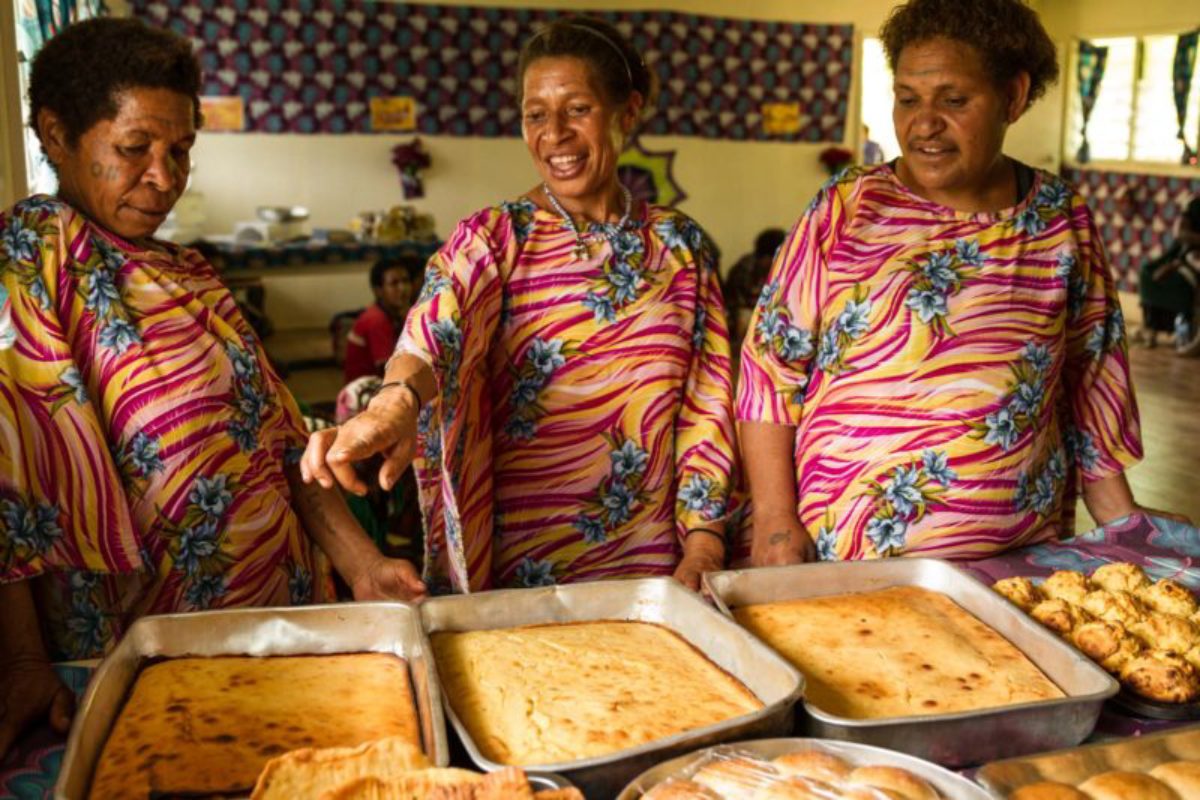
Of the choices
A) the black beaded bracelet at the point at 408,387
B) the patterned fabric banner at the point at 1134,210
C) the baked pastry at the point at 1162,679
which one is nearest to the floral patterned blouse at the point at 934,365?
the baked pastry at the point at 1162,679

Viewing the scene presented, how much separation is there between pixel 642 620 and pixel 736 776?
0.48 metres

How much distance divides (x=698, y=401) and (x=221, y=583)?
2.81 feet

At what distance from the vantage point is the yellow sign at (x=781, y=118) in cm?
1066

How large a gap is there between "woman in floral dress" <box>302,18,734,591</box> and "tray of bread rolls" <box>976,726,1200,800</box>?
2.74ft

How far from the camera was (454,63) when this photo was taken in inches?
375

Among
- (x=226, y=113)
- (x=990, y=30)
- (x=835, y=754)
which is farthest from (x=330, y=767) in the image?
(x=226, y=113)

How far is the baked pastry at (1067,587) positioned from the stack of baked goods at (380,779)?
2.95ft

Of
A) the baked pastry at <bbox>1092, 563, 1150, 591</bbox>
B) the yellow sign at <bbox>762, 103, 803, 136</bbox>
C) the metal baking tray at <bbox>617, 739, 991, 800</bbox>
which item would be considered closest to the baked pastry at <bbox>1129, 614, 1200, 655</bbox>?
the baked pastry at <bbox>1092, 563, 1150, 591</bbox>

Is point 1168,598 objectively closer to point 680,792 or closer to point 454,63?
point 680,792

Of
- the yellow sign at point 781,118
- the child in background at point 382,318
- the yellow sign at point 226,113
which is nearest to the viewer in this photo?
the child in background at point 382,318

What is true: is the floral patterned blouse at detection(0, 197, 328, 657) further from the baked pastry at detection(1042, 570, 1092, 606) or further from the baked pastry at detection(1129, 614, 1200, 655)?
the baked pastry at detection(1129, 614, 1200, 655)

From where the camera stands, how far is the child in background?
5.45 m

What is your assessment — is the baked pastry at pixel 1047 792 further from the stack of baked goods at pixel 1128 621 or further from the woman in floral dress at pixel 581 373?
the woman in floral dress at pixel 581 373

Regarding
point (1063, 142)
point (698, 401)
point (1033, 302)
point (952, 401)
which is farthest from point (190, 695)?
point (1063, 142)
